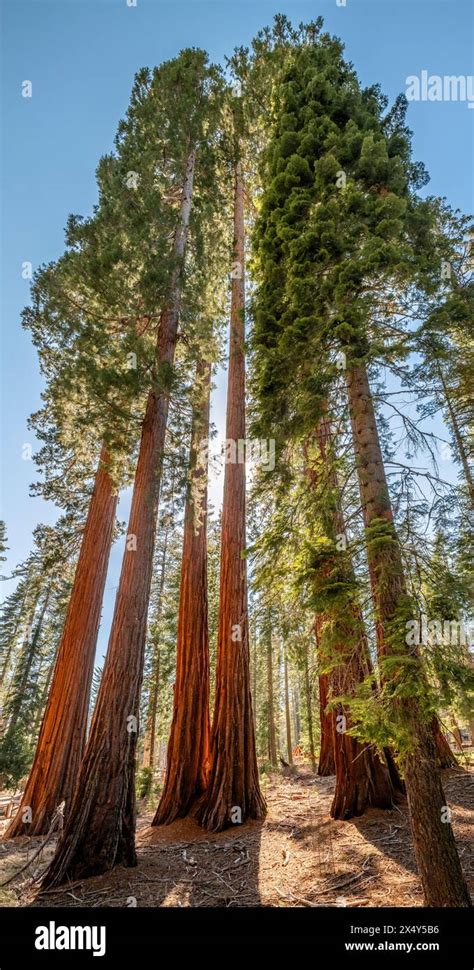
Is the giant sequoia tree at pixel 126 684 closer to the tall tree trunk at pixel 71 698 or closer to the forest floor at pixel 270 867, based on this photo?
the forest floor at pixel 270 867

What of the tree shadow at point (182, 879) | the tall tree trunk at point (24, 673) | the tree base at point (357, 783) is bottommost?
the tree shadow at point (182, 879)

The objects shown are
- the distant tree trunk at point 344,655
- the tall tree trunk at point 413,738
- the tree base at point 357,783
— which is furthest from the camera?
the tree base at point 357,783

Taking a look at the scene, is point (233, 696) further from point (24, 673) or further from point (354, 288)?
point (24, 673)

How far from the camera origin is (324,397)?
406 centimetres

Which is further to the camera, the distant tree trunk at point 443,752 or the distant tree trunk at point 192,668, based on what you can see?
the distant tree trunk at point 443,752

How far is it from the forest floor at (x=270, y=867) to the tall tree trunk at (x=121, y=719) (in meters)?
0.25

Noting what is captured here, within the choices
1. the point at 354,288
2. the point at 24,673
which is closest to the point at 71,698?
the point at 354,288

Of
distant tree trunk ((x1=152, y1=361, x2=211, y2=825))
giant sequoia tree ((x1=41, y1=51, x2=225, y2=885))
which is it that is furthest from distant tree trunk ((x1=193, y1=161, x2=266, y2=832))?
giant sequoia tree ((x1=41, y1=51, x2=225, y2=885))

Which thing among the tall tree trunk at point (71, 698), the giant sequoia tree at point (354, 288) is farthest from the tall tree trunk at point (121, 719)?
the giant sequoia tree at point (354, 288)

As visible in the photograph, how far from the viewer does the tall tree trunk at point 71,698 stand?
22.7 ft

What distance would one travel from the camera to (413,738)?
2.84m

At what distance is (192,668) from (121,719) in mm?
3072

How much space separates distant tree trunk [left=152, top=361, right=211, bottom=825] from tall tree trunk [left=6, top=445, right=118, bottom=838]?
1793 millimetres
